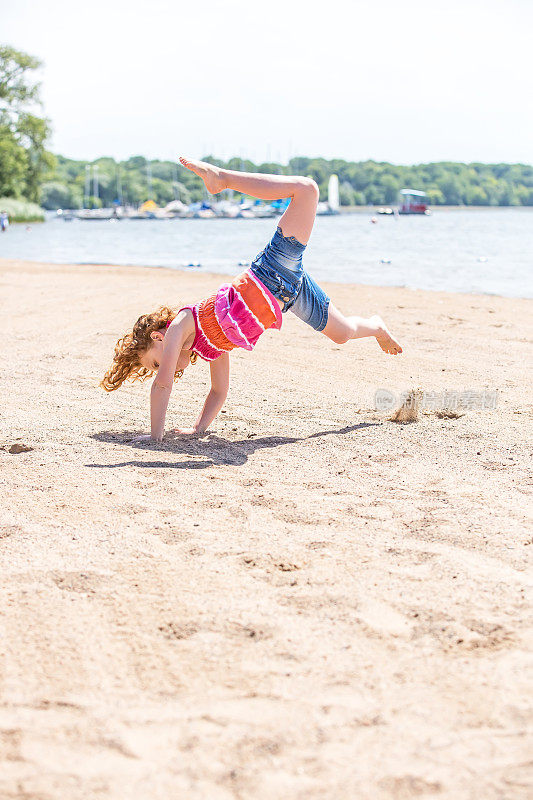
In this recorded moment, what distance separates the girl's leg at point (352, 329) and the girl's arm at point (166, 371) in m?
0.97

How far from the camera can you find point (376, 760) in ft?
6.17

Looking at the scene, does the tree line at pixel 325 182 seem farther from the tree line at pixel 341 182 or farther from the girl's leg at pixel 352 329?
the girl's leg at pixel 352 329

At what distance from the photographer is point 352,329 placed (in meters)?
5.24

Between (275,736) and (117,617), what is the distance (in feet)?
2.55

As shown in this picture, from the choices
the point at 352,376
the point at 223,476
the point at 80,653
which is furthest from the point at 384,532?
the point at 352,376

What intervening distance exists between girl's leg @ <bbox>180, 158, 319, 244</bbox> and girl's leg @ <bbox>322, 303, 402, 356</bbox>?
0.62 meters

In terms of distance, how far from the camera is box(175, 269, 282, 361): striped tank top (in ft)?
15.1

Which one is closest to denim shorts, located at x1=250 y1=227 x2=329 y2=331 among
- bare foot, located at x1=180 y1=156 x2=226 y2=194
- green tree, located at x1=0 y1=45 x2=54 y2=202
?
bare foot, located at x1=180 y1=156 x2=226 y2=194

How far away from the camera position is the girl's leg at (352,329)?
5141 millimetres

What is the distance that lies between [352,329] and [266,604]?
2.90 m

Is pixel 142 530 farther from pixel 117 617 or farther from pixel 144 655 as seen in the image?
pixel 144 655

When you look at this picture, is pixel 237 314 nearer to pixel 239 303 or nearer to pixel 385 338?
pixel 239 303

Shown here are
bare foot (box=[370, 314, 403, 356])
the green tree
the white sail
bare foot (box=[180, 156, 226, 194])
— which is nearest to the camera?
bare foot (box=[180, 156, 226, 194])

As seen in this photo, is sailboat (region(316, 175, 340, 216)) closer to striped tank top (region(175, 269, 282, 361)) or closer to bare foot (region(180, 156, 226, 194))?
bare foot (region(180, 156, 226, 194))
